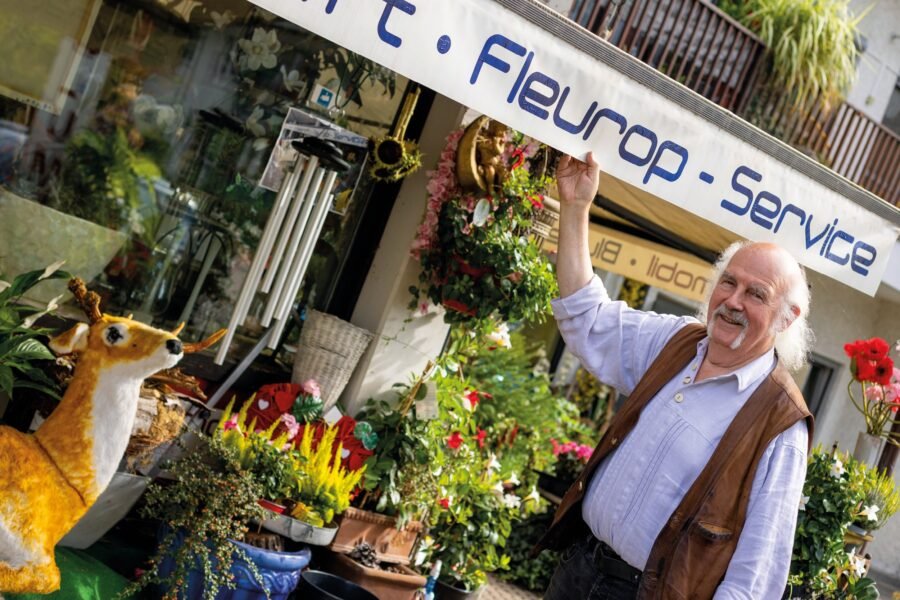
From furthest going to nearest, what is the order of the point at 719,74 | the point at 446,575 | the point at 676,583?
the point at 719,74
the point at 446,575
the point at 676,583

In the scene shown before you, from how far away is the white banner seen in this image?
3.47 m

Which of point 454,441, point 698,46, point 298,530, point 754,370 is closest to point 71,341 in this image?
point 298,530

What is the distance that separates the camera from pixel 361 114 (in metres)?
5.64

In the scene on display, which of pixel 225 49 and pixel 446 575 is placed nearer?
pixel 225 49

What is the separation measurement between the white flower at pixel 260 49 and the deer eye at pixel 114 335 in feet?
6.85

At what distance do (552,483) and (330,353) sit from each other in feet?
11.5

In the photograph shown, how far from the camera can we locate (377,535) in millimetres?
5172

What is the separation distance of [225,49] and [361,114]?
811 millimetres

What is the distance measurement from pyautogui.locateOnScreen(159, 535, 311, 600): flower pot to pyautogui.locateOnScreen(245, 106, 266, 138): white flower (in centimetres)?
209

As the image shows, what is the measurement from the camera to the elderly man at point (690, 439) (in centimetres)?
312

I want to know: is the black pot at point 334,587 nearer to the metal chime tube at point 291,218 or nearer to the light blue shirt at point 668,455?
the metal chime tube at point 291,218

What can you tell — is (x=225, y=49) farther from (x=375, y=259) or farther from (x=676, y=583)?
(x=676, y=583)

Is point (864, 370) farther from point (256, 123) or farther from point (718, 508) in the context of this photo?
point (256, 123)

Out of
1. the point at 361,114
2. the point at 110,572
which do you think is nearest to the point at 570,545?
the point at 110,572
